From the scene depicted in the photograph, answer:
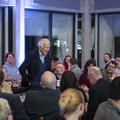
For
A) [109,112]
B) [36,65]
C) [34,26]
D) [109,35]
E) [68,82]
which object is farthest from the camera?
[109,35]

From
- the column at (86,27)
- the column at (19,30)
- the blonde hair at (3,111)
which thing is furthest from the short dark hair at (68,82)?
the column at (86,27)

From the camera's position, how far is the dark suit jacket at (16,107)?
3793 millimetres

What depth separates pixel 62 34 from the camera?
455 inches

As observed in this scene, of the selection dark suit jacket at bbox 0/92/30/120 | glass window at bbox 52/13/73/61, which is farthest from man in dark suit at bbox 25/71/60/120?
glass window at bbox 52/13/73/61

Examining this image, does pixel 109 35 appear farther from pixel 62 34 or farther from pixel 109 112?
pixel 109 112

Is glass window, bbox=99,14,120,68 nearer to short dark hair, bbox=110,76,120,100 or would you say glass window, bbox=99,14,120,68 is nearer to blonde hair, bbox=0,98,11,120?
short dark hair, bbox=110,76,120,100

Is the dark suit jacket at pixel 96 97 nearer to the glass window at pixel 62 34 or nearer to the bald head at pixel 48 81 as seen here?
the bald head at pixel 48 81

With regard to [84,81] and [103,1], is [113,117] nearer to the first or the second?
[84,81]

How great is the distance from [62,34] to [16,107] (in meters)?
7.88

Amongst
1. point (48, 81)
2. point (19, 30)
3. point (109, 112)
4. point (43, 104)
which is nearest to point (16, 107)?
point (43, 104)

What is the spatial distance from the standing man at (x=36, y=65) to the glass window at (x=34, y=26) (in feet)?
14.3

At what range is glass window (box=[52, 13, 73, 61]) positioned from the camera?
1134 cm

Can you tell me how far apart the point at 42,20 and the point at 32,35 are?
65 cm

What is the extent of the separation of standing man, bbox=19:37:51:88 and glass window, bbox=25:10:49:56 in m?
4.35
